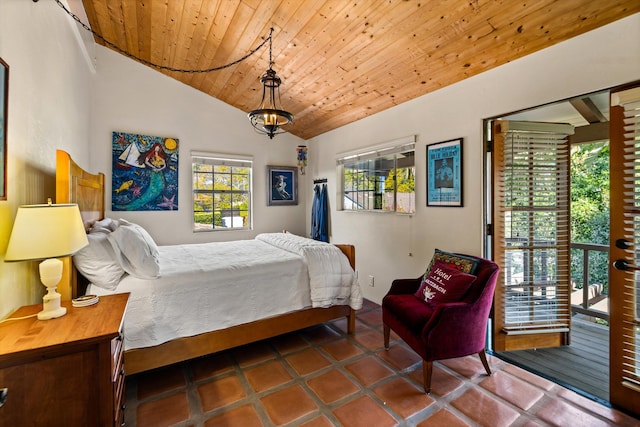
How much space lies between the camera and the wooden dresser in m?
1.07

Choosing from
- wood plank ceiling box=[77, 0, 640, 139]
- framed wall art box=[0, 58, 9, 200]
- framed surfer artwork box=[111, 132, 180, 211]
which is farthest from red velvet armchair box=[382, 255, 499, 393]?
framed surfer artwork box=[111, 132, 180, 211]

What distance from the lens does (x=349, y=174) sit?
434 centimetres

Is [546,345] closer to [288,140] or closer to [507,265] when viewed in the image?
[507,265]

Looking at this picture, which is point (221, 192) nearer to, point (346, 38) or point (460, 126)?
point (346, 38)

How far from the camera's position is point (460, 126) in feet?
9.10

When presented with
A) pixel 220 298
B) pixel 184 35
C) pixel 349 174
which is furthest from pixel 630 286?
pixel 184 35

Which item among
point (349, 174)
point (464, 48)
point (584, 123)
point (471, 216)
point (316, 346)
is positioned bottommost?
point (316, 346)

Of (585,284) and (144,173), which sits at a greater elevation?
(144,173)

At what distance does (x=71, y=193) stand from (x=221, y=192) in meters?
2.71

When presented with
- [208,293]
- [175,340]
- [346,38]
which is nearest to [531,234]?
[346,38]

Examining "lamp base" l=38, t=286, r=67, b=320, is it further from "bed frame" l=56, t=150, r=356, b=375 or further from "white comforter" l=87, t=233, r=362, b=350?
"white comforter" l=87, t=233, r=362, b=350

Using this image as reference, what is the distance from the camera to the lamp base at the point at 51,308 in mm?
1386

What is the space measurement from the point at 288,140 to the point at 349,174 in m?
1.46

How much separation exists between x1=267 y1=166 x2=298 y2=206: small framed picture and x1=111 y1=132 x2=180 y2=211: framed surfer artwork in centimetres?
147
